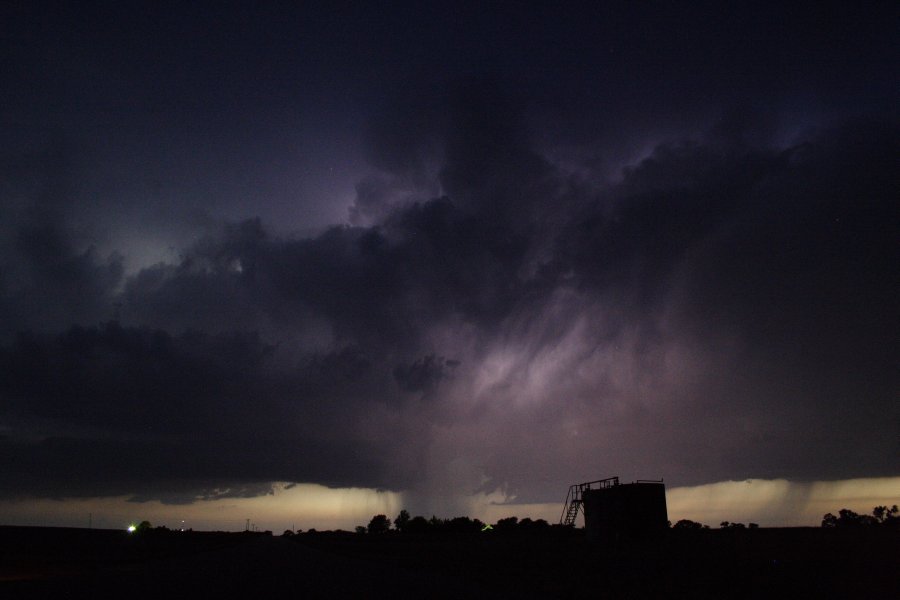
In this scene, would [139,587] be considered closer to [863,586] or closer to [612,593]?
[612,593]

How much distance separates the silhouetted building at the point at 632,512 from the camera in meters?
→ 55.1

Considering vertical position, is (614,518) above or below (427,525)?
above

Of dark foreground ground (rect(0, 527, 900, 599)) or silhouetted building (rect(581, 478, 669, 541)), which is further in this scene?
silhouetted building (rect(581, 478, 669, 541))

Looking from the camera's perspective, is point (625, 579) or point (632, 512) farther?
point (632, 512)

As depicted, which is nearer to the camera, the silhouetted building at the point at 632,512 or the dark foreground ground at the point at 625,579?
the dark foreground ground at the point at 625,579

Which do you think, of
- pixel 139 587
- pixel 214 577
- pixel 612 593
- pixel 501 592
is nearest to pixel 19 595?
pixel 139 587

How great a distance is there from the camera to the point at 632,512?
55656mm

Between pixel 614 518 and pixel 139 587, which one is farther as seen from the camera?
pixel 614 518

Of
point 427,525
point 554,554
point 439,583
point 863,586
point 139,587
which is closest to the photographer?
point 863,586

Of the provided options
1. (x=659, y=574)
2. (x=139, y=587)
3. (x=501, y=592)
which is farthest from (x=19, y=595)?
(x=659, y=574)

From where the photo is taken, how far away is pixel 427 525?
197000 millimetres

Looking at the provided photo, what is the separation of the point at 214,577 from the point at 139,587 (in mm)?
7119

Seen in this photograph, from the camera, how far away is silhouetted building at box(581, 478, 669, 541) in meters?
55.1

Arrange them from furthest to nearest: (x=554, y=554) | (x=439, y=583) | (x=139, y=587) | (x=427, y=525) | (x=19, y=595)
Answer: (x=427, y=525)
(x=554, y=554)
(x=439, y=583)
(x=139, y=587)
(x=19, y=595)
